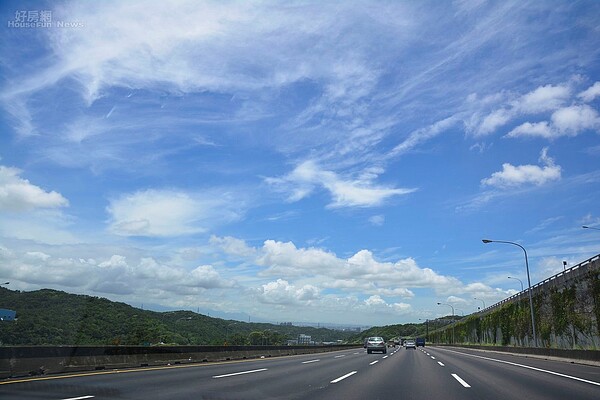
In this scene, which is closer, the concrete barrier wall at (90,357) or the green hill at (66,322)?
the concrete barrier wall at (90,357)

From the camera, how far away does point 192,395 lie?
1143 cm

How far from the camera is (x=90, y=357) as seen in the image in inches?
718

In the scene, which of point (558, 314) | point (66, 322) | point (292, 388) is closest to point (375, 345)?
point (558, 314)

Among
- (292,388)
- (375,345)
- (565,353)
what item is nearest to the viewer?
(292,388)

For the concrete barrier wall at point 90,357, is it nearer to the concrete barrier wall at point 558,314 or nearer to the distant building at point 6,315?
the distant building at point 6,315

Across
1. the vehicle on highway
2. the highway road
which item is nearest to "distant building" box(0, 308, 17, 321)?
the highway road

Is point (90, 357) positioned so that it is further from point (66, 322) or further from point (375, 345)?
point (375, 345)

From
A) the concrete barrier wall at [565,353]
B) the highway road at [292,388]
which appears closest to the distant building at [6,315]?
the highway road at [292,388]

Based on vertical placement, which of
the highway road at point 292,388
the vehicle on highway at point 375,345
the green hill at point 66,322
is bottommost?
the vehicle on highway at point 375,345

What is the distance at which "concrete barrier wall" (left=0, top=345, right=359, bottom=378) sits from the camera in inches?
573

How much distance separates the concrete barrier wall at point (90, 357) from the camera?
14.6 meters

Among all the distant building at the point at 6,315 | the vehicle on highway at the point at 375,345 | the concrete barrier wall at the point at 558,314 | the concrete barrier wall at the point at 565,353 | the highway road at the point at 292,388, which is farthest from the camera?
the vehicle on highway at the point at 375,345

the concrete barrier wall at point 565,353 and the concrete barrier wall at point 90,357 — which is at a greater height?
the concrete barrier wall at point 90,357

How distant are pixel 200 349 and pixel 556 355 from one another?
23.8 metres
